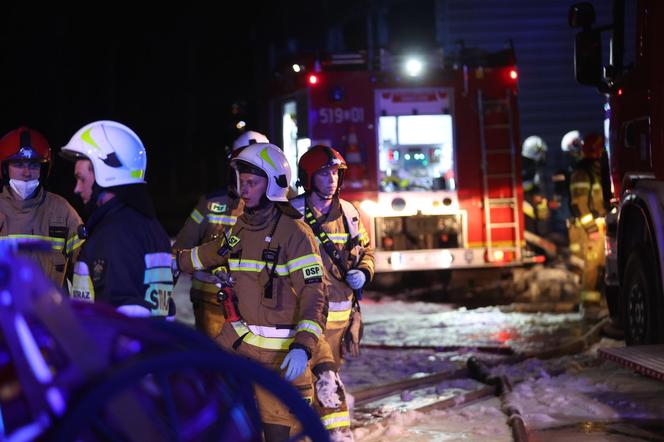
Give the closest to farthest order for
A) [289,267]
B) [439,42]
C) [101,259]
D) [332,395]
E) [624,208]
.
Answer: [101,259] < [289,267] < [332,395] < [624,208] < [439,42]

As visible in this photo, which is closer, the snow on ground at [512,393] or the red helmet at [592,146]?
the snow on ground at [512,393]

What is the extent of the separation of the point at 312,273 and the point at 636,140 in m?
3.24

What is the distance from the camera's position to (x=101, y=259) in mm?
3811

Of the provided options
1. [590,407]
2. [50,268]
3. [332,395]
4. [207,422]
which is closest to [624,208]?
[590,407]

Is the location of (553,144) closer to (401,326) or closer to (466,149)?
(466,149)

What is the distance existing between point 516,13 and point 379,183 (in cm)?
712

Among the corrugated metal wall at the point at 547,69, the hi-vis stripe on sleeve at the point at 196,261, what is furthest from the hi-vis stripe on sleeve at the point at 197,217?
the corrugated metal wall at the point at 547,69

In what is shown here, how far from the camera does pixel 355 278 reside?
5.85 m

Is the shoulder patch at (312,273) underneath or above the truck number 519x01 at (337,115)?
underneath

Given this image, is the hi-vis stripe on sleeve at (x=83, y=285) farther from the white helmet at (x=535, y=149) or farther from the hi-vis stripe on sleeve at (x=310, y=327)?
the white helmet at (x=535, y=149)

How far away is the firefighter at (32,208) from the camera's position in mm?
5711

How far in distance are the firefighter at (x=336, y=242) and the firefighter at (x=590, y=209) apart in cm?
586

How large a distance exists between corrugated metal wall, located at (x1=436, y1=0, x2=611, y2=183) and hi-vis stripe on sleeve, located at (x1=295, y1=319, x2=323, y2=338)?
46.1 feet

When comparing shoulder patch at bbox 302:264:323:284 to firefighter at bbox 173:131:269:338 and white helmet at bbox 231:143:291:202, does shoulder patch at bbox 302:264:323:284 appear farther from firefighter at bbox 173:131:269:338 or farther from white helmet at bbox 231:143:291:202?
firefighter at bbox 173:131:269:338
